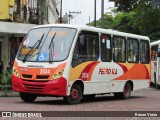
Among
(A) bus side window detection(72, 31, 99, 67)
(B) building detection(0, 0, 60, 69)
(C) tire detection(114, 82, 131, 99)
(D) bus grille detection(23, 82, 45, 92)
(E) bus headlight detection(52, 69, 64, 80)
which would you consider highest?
(B) building detection(0, 0, 60, 69)

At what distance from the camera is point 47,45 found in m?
18.8

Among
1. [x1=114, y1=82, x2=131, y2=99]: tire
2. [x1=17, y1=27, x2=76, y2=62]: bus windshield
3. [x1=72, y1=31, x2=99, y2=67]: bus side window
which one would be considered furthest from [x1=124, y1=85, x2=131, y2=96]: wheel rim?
[x1=17, y1=27, x2=76, y2=62]: bus windshield

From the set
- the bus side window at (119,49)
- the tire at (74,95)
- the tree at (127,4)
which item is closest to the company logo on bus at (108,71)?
the bus side window at (119,49)

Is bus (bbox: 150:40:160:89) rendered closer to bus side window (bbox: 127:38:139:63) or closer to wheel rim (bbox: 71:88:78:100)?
bus side window (bbox: 127:38:139:63)

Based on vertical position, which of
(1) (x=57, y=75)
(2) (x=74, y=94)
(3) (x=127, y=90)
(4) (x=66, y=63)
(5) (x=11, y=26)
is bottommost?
(3) (x=127, y=90)

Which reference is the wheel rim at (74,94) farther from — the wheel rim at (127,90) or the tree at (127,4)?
the tree at (127,4)

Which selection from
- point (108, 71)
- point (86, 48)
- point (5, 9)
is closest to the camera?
point (86, 48)

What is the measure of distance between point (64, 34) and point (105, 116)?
5479 millimetres

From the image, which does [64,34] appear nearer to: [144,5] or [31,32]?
[31,32]

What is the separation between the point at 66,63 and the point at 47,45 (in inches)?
43.6

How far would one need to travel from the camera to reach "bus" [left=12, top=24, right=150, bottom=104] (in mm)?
18188

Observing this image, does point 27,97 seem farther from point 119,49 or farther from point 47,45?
point 119,49

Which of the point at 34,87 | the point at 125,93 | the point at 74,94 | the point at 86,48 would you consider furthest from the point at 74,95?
the point at 125,93

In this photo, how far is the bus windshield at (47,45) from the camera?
729 inches
